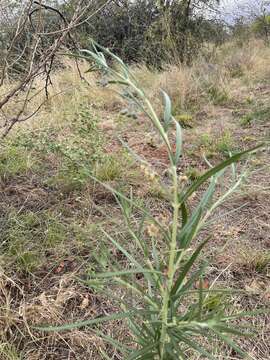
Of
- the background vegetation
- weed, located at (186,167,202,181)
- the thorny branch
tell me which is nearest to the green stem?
the background vegetation

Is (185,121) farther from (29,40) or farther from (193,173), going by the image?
(29,40)

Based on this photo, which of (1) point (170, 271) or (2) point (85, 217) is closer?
(1) point (170, 271)

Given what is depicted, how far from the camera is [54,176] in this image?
2.40 meters

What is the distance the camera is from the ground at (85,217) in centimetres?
139

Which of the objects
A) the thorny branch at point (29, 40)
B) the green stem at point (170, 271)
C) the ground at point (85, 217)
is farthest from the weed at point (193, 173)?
the green stem at point (170, 271)

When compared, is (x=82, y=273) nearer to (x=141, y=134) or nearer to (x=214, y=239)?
(x=214, y=239)

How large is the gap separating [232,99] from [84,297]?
370cm

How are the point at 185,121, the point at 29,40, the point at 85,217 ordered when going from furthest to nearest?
the point at 185,121 < the point at 29,40 < the point at 85,217

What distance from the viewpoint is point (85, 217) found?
6.70 ft

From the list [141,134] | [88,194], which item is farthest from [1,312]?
[141,134]

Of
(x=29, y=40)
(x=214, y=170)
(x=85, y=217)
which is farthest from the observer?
(x=29, y=40)

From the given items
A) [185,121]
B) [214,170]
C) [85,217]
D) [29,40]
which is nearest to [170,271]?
[214,170]

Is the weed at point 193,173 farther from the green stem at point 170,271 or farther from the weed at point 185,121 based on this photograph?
the green stem at point 170,271

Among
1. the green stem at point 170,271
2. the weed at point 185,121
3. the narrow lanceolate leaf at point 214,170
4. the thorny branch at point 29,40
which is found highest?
the thorny branch at point 29,40
